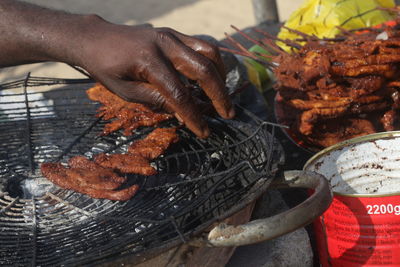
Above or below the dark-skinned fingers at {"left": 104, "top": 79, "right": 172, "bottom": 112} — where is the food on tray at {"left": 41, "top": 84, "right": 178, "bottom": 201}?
below

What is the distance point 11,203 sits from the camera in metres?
2.72

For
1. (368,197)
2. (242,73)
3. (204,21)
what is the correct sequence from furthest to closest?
1. (204,21)
2. (242,73)
3. (368,197)

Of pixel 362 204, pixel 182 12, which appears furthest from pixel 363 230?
pixel 182 12

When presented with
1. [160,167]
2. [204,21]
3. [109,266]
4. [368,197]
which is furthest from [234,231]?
[204,21]

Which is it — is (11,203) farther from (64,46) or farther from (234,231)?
(234,231)

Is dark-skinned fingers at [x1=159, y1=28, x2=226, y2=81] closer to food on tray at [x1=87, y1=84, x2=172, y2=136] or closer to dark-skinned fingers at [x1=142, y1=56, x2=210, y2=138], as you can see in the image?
dark-skinned fingers at [x1=142, y1=56, x2=210, y2=138]

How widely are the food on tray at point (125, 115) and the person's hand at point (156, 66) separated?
620 millimetres

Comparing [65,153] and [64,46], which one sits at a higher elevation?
[64,46]

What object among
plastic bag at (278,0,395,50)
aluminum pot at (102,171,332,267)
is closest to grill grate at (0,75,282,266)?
aluminum pot at (102,171,332,267)

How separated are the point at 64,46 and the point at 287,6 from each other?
791 centimetres

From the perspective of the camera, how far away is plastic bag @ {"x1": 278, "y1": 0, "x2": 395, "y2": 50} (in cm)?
467

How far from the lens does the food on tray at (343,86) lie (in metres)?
3.29

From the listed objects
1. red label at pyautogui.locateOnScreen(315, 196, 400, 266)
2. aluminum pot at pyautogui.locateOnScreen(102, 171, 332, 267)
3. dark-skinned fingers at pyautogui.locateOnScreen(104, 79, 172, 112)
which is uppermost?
dark-skinned fingers at pyautogui.locateOnScreen(104, 79, 172, 112)

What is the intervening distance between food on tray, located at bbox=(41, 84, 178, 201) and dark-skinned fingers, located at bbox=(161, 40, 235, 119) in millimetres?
591
